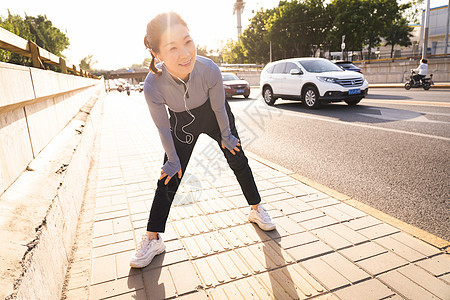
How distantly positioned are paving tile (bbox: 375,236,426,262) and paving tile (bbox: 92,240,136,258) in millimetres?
2127

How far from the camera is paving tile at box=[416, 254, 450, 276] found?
213 cm

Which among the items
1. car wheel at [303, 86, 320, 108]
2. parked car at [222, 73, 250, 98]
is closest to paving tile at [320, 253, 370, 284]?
car wheel at [303, 86, 320, 108]

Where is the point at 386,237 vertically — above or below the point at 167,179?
below

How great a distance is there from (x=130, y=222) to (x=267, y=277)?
1.56 m

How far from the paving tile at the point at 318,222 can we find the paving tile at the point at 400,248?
45cm

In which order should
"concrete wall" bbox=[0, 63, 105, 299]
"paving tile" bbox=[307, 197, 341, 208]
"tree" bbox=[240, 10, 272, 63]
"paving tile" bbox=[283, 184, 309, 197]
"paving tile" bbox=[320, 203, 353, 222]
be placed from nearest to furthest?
"concrete wall" bbox=[0, 63, 105, 299] → "paving tile" bbox=[320, 203, 353, 222] → "paving tile" bbox=[307, 197, 341, 208] → "paving tile" bbox=[283, 184, 309, 197] → "tree" bbox=[240, 10, 272, 63]

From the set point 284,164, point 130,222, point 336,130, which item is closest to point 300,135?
point 336,130

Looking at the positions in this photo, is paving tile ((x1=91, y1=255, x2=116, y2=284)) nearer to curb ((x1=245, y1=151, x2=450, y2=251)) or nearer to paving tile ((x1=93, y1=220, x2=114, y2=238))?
paving tile ((x1=93, y1=220, x2=114, y2=238))

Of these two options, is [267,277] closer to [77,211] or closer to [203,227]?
[203,227]

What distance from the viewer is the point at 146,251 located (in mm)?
2389

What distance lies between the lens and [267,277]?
216 centimetres

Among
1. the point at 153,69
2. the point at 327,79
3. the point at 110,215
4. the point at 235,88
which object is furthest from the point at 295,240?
the point at 235,88

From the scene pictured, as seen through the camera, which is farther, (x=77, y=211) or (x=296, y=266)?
(x=77, y=211)

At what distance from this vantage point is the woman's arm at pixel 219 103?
7.55ft
